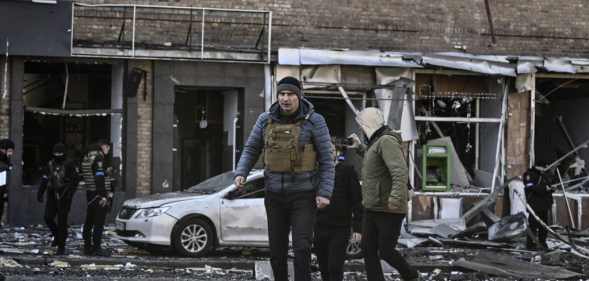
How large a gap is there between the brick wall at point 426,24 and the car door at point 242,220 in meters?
6.06

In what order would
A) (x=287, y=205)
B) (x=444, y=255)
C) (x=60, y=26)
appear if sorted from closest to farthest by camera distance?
(x=287, y=205)
(x=444, y=255)
(x=60, y=26)

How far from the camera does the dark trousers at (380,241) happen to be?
8789 millimetres

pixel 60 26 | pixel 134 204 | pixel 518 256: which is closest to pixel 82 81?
pixel 60 26

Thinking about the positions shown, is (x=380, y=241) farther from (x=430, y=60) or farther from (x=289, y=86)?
(x=430, y=60)

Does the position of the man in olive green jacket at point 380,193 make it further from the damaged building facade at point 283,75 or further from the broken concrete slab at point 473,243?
the damaged building facade at point 283,75

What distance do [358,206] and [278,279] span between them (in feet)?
5.65

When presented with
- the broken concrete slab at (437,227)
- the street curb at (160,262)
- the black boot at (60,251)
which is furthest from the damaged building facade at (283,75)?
the street curb at (160,262)

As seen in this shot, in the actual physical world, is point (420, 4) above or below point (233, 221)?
above

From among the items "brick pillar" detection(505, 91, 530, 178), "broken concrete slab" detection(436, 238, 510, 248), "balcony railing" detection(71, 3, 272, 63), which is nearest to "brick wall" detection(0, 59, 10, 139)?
"balcony railing" detection(71, 3, 272, 63)

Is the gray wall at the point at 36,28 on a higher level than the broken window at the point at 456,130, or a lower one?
higher

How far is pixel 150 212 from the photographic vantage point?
13953 mm

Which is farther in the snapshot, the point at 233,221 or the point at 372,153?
the point at 233,221

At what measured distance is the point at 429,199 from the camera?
20.0 metres

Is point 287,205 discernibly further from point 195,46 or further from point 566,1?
point 566,1
